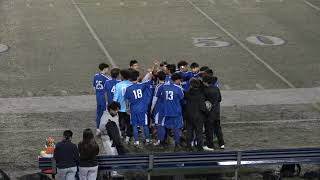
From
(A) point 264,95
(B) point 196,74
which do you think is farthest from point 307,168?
(A) point 264,95

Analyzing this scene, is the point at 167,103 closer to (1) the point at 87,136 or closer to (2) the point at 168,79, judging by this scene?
(2) the point at 168,79

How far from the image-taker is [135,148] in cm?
1862

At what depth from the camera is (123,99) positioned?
18281mm

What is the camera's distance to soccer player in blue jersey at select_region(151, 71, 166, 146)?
59.1ft

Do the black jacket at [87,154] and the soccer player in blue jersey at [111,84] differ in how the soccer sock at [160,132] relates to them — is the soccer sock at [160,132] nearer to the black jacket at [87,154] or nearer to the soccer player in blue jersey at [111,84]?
the soccer player in blue jersey at [111,84]

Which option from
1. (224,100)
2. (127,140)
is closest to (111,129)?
(127,140)

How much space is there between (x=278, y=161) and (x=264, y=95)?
834 centimetres

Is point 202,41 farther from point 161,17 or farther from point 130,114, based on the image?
point 130,114

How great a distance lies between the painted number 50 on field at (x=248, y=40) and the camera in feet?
98.7

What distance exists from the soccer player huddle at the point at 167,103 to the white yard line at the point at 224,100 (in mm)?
3493

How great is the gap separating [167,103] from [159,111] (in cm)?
44

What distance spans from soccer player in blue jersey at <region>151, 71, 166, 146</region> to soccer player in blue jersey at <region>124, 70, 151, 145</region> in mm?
211

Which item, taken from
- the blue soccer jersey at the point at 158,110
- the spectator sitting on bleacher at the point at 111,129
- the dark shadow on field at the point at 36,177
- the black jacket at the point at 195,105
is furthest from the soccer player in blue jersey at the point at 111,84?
the dark shadow on field at the point at 36,177

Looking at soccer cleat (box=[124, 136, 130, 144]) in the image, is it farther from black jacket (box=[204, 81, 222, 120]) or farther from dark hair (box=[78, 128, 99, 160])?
dark hair (box=[78, 128, 99, 160])
